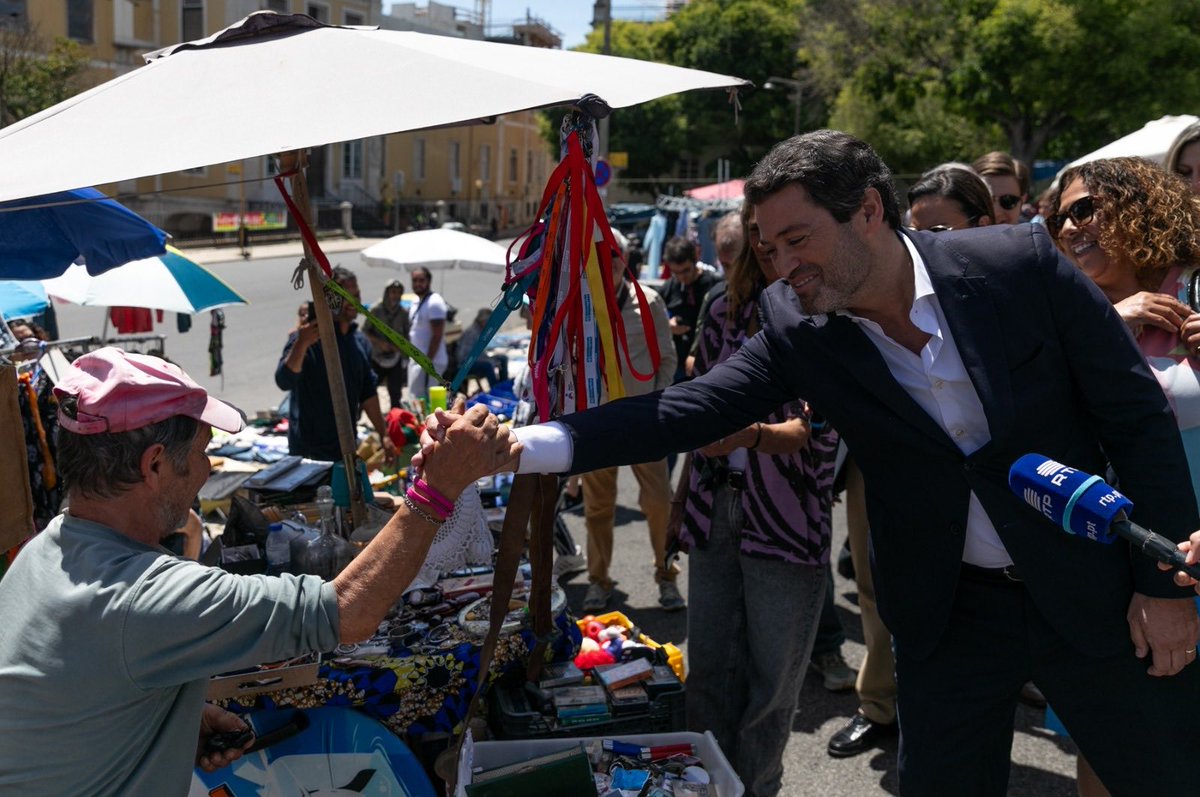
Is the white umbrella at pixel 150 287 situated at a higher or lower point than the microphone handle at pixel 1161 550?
lower

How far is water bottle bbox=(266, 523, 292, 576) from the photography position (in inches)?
126

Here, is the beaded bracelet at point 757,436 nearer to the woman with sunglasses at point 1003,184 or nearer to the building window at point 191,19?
the woman with sunglasses at point 1003,184

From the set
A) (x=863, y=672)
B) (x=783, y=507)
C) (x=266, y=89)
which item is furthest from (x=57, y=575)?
(x=863, y=672)

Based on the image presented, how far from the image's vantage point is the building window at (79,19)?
32781 millimetres

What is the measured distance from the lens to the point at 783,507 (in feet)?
10.4

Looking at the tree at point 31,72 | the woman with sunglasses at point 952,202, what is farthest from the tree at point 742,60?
the woman with sunglasses at point 952,202

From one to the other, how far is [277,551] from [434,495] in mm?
1457

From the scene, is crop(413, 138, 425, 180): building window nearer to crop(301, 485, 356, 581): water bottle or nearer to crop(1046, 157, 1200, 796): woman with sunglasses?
crop(301, 485, 356, 581): water bottle

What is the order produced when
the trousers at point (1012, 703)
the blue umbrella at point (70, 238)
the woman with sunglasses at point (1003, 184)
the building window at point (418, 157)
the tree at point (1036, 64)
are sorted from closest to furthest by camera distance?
the trousers at point (1012, 703) → the blue umbrella at point (70, 238) → the woman with sunglasses at point (1003, 184) → the tree at point (1036, 64) → the building window at point (418, 157)

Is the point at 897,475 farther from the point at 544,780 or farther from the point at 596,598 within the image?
the point at 596,598

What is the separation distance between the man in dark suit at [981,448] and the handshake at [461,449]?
0.11 metres

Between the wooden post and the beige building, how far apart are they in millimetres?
19176

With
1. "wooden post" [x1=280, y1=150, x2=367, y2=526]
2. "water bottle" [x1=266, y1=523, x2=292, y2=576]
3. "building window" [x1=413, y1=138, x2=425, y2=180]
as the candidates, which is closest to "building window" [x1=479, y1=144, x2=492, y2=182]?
"building window" [x1=413, y1=138, x2=425, y2=180]

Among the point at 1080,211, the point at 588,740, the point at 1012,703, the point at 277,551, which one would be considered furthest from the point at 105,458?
the point at 1080,211
